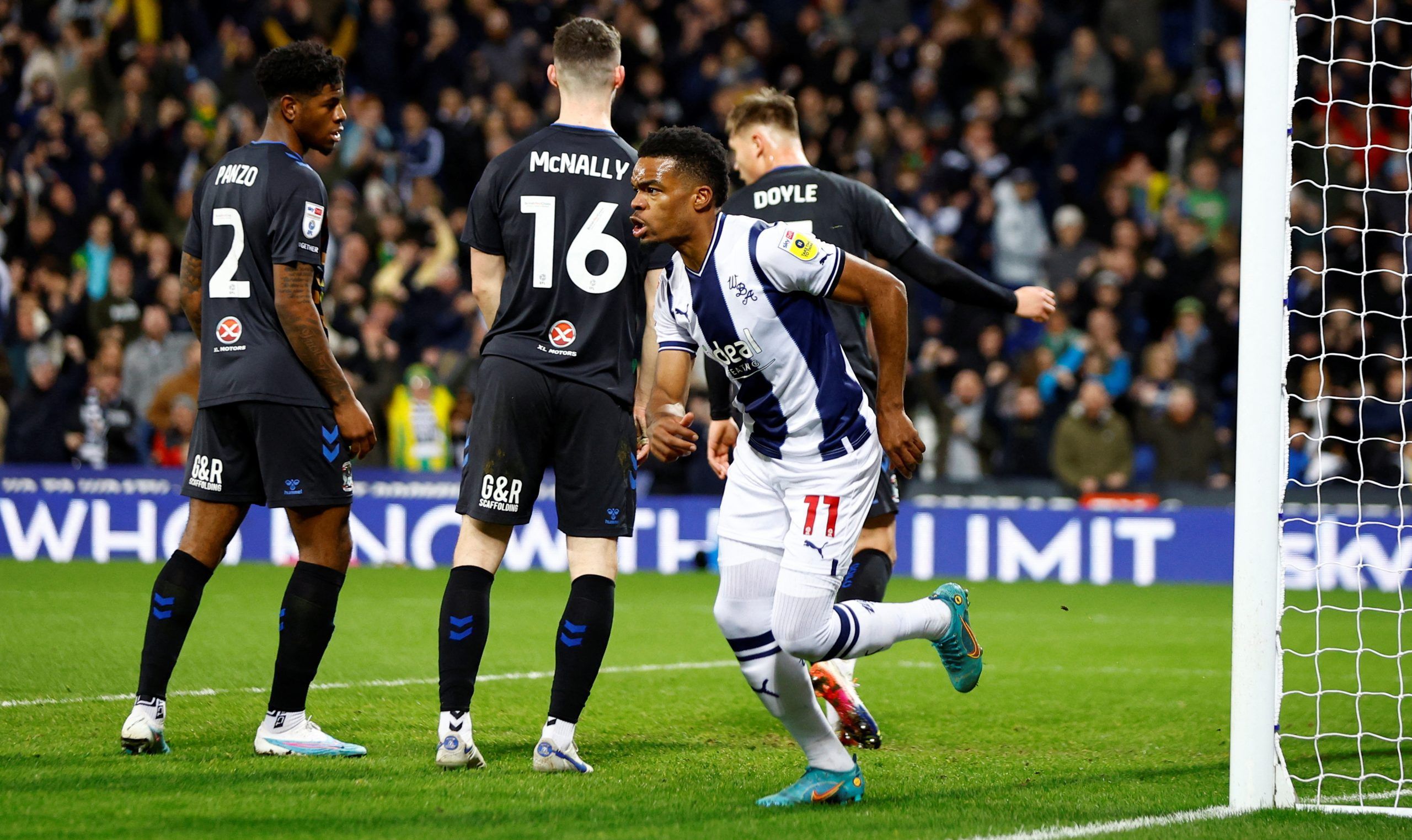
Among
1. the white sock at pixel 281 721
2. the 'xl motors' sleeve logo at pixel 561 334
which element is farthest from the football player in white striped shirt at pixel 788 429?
the white sock at pixel 281 721

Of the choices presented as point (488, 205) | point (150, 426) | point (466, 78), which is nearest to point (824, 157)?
point (466, 78)

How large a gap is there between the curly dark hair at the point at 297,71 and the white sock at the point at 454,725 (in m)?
2.10

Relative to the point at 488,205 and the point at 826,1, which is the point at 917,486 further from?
the point at 488,205

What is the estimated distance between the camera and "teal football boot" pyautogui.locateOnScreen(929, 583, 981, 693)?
16.3ft

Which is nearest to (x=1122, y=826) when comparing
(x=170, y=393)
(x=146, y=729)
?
(x=146, y=729)

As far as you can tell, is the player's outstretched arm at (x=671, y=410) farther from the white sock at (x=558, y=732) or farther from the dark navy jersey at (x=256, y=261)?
the dark navy jersey at (x=256, y=261)

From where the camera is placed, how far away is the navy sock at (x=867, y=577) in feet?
20.4

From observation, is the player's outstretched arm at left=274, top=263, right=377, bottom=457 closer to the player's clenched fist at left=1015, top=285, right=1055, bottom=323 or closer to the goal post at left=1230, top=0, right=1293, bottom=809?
the player's clenched fist at left=1015, top=285, right=1055, bottom=323

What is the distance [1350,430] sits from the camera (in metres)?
13.3

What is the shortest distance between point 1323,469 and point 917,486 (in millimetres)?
3281

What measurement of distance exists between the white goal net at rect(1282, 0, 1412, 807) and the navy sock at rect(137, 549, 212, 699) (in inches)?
140

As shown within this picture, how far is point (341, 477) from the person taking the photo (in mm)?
5398

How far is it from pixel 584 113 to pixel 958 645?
214cm

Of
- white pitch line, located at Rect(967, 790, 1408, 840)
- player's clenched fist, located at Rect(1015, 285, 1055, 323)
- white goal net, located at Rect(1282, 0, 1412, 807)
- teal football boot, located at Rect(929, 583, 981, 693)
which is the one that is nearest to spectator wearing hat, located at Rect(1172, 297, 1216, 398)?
white goal net, located at Rect(1282, 0, 1412, 807)
